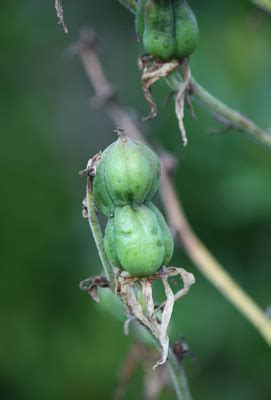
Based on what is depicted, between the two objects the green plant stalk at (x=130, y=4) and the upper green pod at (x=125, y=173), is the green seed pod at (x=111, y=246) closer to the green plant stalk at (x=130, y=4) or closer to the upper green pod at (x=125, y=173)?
the upper green pod at (x=125, y=173)

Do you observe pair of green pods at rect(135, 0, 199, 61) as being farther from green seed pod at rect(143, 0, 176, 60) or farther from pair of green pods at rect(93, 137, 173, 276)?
pair of green pods at rect(93, 137, 173, 276)

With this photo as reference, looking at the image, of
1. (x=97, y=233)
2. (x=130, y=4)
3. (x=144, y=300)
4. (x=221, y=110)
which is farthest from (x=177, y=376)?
(x=130, y=4)

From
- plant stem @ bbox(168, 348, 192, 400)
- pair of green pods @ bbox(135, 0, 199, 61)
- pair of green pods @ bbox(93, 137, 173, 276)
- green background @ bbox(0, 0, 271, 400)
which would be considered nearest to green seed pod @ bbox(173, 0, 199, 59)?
pair of green pods @ bbox(135, 0, 199, 61)

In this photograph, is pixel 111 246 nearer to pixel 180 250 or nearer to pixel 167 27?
pixel 167 27

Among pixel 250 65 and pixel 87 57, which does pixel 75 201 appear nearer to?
pixel 250 65

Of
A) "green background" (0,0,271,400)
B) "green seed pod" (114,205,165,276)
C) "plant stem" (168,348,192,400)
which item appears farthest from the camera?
"green background" (0,0,271,400)

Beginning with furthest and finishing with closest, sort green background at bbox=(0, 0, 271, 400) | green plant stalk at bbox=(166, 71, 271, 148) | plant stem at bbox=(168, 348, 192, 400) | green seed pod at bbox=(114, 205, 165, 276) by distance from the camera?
1. green background at bbox=(0, 0, 271, 400)
2. green plant stalk at bbox=(166, 71, 271, 148)
3. plant stem at bbox=(168, 348, 192, 400)
4. green seed pod at bbox=(114, 205, 165, 276)

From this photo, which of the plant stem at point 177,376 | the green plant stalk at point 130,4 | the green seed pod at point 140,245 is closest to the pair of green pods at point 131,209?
the green seed pod at point 140,245
